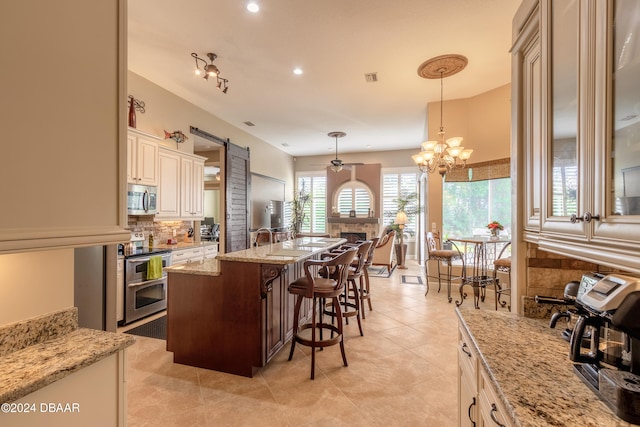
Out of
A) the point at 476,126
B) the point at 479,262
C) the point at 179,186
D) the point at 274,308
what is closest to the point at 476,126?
the point at 476,126

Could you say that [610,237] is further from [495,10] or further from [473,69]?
[473,69]

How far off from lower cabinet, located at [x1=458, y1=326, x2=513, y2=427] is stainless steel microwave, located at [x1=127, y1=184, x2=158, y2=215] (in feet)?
12.6

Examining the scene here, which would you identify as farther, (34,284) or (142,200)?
(142,200)

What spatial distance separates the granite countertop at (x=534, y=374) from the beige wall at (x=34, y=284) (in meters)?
1.64

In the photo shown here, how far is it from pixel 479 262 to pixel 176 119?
18.2 feet

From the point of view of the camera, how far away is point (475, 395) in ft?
3.91

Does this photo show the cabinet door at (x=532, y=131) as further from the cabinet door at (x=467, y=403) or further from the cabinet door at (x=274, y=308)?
the cabinet door at (x=274, y=308)

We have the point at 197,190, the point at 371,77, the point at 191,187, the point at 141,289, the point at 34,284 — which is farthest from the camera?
the point at 197,190

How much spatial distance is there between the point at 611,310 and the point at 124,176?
1.77 m

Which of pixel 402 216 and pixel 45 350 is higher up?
pixel 402 216

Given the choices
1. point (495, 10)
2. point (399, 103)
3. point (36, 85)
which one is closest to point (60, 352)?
point (36, 85)

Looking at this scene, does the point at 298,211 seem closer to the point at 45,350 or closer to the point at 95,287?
the point at 95,287

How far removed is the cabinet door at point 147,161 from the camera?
12.2ft

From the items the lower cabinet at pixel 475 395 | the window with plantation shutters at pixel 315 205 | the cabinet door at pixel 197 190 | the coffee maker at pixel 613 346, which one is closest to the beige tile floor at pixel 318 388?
the lower cabinet at pixel 475 395
